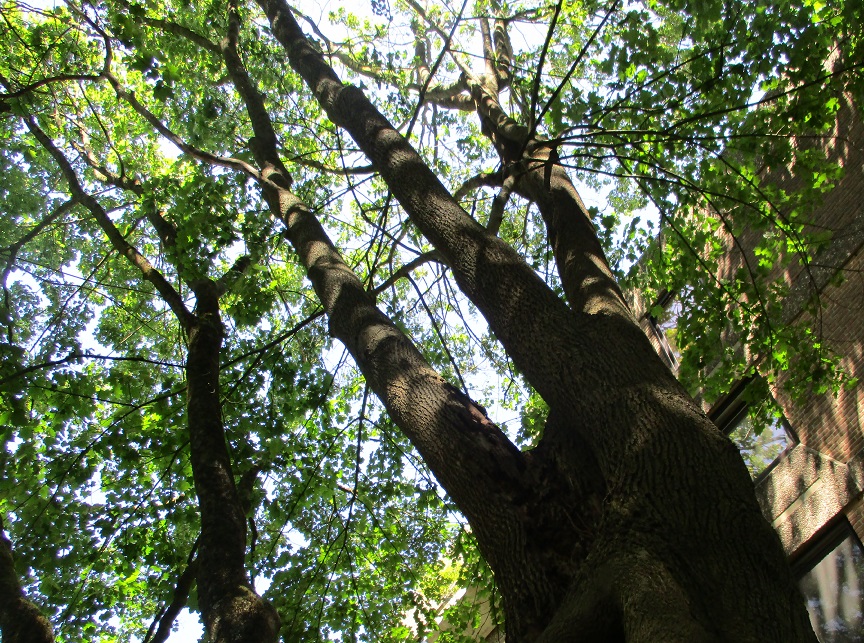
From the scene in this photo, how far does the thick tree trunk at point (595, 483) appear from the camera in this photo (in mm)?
2541

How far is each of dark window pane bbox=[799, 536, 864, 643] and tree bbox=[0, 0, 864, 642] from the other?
1826mm

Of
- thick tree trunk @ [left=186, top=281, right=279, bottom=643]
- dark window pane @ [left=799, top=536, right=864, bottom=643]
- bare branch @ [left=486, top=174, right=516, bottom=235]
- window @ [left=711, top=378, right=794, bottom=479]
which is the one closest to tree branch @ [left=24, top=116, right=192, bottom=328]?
thick tree trunk @ [left=186, top=281, right=279, bottom=643]

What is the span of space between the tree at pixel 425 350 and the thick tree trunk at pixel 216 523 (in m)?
0.02

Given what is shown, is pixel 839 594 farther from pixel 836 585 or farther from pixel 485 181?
pixel 485 181

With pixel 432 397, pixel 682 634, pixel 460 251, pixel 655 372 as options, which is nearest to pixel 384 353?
pixel 432 397

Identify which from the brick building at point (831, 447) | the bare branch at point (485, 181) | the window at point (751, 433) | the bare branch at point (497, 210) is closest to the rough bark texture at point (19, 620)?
the bare branch at point (497, 210)

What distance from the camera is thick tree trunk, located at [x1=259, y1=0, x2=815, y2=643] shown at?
2.54m

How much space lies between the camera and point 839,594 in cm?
670

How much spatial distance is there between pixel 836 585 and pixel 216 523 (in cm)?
617

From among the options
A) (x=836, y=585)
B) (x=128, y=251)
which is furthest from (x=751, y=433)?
(x=128, y=251)

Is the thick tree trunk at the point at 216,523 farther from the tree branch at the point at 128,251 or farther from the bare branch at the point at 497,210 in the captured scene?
the bare branch at the point at 497,210

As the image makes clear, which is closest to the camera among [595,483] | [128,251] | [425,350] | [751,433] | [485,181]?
[595,483]

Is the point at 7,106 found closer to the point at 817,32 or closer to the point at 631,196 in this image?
the point at 817,32

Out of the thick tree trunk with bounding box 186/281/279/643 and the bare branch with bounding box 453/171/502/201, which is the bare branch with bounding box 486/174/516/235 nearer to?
the bare branch with bounding box 453/171/502/201
